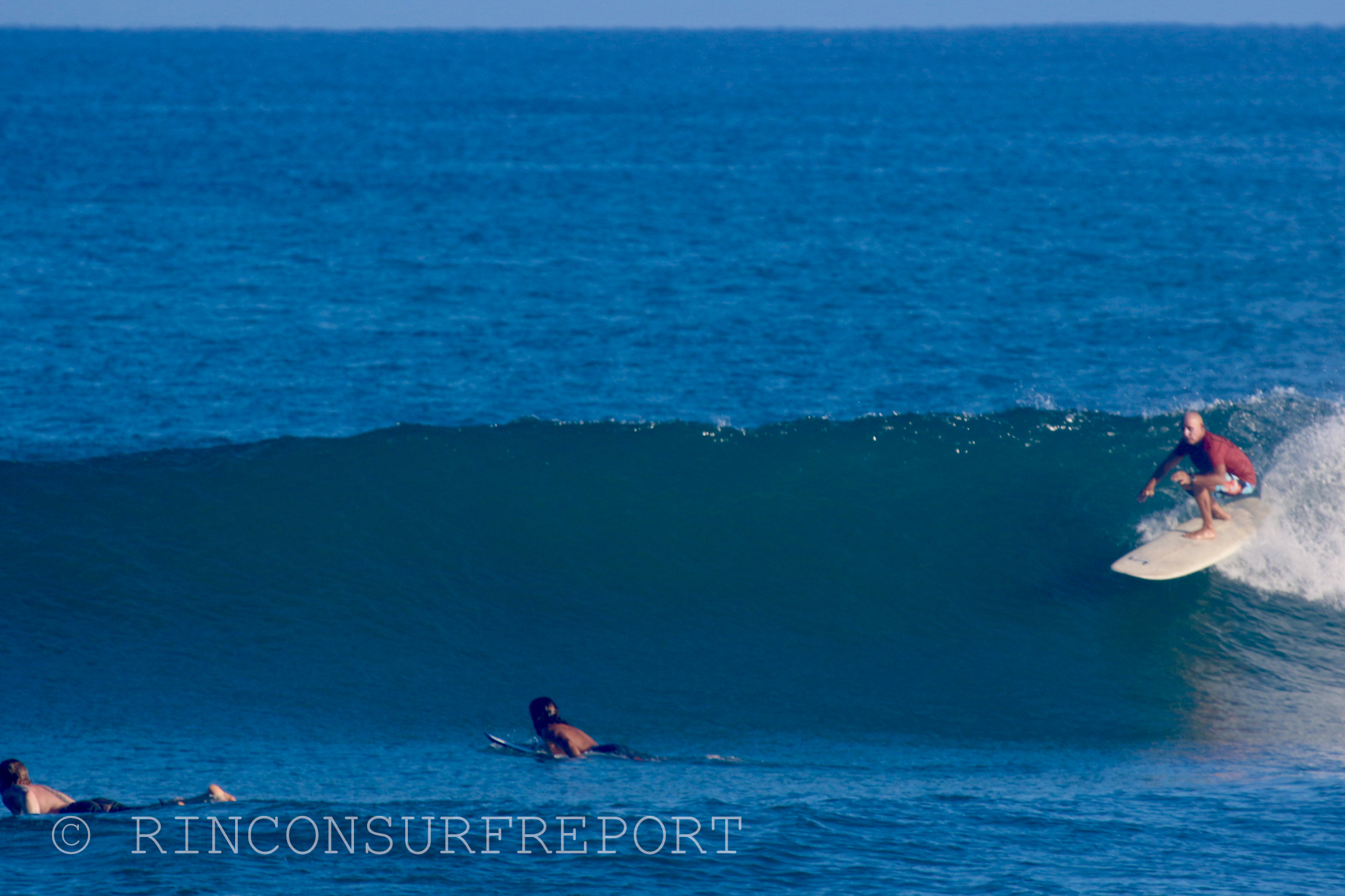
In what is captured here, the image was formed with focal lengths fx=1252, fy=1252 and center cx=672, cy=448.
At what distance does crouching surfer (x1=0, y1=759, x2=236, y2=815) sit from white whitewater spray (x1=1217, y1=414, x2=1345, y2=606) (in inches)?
374

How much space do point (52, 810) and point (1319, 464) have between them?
12.6 m

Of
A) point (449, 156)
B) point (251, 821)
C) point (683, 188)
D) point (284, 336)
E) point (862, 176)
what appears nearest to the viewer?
point (251, 821)

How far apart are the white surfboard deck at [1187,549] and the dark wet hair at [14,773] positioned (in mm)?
9474

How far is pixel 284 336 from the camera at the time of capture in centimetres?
2275

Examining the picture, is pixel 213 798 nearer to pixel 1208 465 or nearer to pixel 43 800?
pixel 43 800

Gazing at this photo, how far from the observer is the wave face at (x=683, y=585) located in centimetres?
1041

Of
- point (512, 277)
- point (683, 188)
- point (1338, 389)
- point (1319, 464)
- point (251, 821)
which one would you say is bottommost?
point (251, 821)

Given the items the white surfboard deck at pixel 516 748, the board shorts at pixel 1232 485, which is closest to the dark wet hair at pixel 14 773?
the white surfboard deck at pixel 516 748

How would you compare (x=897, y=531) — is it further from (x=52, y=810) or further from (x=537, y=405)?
(x=52, y=810)

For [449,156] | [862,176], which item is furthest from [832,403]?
[449,156]

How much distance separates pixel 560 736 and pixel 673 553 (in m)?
4.26

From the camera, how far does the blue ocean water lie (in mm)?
7734

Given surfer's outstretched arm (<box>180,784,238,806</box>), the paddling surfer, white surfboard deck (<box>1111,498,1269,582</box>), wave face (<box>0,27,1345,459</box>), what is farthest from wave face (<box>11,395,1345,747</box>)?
wave face (<box>0,27,1345,459</box>)

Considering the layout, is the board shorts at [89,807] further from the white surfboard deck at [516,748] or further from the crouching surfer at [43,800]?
the white surfboard deck at [516,748]
